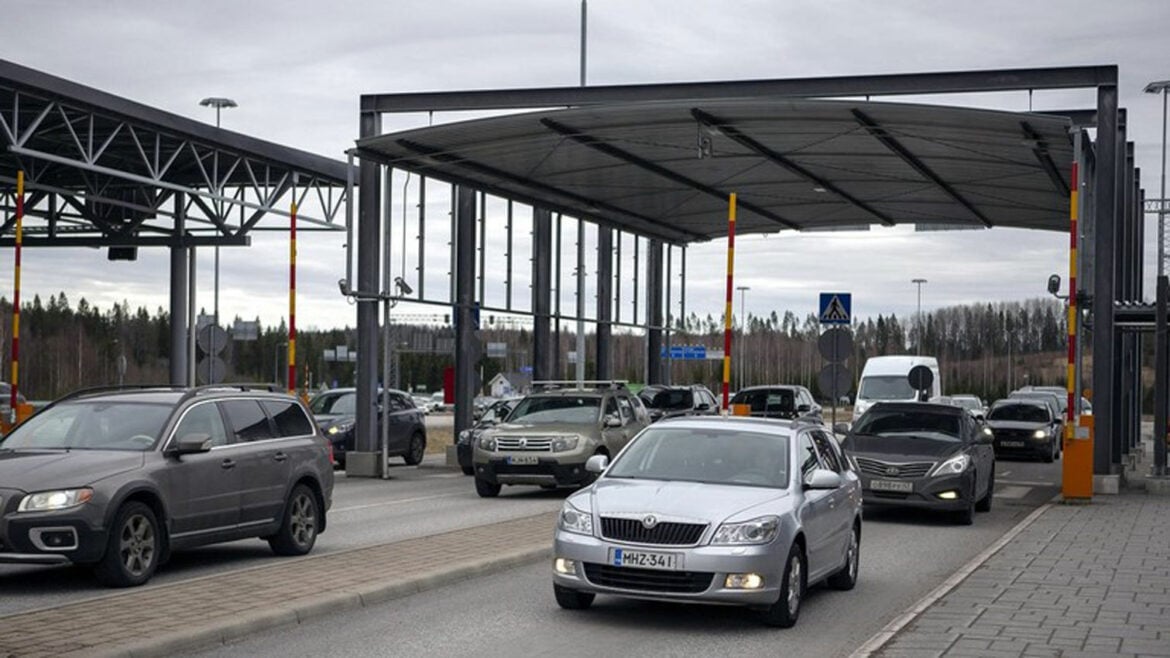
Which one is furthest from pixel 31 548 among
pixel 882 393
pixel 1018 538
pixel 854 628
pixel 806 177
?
pixel 882 393

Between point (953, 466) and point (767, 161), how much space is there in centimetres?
1088

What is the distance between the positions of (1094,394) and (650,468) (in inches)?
628

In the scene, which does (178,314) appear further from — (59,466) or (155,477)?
(59,466)

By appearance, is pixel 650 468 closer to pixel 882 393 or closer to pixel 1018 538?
pixel 1018 538

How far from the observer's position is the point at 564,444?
2338 cm

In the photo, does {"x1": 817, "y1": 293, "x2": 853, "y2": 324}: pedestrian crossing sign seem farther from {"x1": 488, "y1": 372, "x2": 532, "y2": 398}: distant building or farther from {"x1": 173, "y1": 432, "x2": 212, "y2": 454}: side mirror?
{"x1": 488, "y1": 372, "x2": 532, "y2": 398}: distant building

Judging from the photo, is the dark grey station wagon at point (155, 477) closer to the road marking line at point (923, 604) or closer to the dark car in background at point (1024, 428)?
the road marking line at point (923, 604)

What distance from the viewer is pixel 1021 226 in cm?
3844

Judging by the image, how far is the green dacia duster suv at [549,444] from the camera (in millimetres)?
23297

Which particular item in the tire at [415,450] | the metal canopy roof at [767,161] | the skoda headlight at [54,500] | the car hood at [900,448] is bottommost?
the tire at [415,450]

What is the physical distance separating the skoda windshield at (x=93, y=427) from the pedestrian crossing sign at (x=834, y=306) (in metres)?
16.5

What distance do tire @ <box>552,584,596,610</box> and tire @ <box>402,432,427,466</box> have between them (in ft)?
72.3

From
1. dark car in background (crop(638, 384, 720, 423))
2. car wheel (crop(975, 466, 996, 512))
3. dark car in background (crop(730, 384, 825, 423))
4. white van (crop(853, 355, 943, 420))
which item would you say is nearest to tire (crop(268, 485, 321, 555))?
car wheel (crop(975, 466, 996, 512))

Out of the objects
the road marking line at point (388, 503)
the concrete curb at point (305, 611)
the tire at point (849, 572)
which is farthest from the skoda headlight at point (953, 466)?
the concrete curb at point (305, 611)
